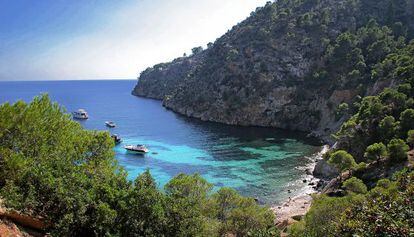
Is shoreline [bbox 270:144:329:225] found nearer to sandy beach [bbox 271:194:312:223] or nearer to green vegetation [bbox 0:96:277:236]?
sandy beach [bbox 271:194:312:223]

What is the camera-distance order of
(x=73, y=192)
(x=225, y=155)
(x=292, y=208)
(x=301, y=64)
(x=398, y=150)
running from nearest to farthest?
(x=73, y=192), (x=398, y=150), (x=292, y=208), (x=225, y=155), (x=301, y=64)

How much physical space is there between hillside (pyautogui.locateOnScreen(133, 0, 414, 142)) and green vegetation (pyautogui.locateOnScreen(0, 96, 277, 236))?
256 ft

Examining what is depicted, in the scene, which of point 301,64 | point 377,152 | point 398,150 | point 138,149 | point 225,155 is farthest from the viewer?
point 301,64

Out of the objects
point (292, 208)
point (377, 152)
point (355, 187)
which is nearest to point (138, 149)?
point (292, 208)

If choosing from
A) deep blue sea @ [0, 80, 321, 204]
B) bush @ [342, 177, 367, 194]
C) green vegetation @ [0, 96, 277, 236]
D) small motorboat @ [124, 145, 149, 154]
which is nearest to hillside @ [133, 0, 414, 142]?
deep blue sea @ [0, 80, 321, 204]

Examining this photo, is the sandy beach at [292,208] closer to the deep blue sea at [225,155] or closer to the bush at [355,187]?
the deep blue sea at [225,155]

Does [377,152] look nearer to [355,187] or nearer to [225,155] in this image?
[355,187]

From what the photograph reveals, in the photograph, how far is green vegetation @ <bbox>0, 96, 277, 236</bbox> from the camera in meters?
22.2

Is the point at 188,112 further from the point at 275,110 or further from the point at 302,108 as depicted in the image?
the point at 302,108

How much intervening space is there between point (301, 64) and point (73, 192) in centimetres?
11064

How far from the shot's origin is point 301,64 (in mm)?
123062

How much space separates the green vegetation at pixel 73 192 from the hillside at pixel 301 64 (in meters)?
78.0

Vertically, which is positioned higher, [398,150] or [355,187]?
[398,150]

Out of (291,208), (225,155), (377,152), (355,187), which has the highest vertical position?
(377,152)
